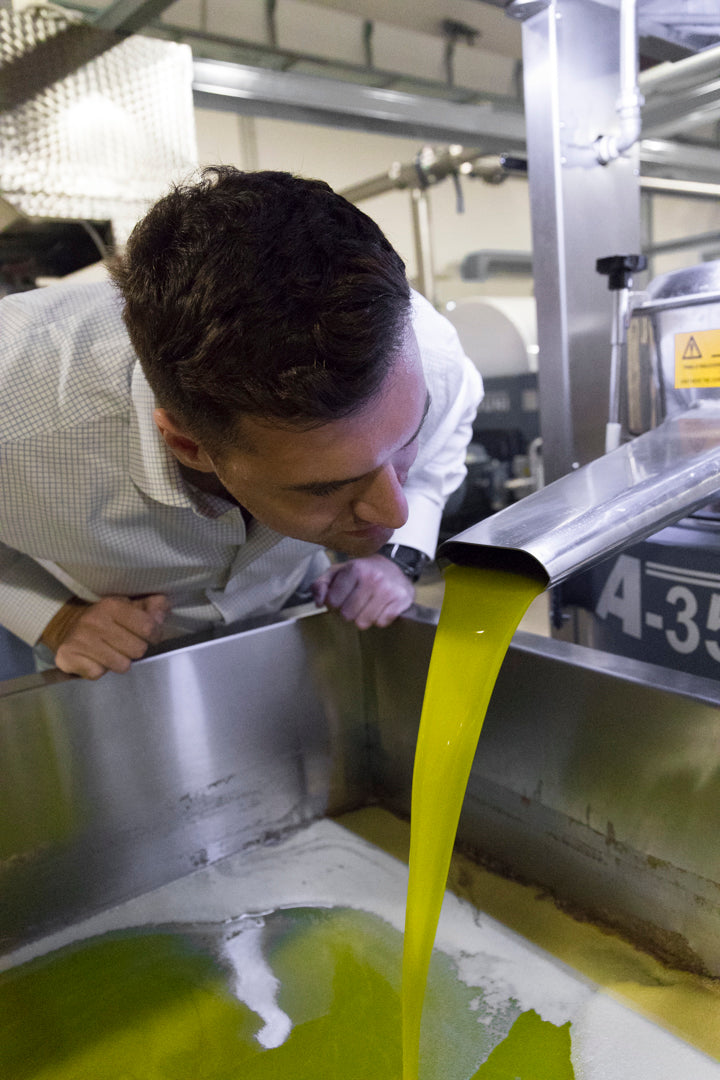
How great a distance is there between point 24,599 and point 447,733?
1.98 ft

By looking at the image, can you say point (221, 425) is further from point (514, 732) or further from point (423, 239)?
point (423, 239)

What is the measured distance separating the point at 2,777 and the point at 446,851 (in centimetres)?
45

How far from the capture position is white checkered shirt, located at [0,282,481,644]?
2.83ft

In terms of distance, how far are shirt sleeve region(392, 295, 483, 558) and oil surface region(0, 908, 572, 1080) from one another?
20.9 inches

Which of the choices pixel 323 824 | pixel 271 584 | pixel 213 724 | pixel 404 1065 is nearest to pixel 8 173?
pixel 271 584

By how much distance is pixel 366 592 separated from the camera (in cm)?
102

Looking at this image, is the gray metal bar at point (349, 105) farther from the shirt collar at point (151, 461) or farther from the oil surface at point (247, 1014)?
the oil surface at point (247, 1014)

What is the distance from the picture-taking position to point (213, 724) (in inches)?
37.5

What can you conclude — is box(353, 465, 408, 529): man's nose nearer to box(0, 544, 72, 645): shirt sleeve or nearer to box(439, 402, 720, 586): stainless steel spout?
box(439, 402, 720, 586): stainless steel spout

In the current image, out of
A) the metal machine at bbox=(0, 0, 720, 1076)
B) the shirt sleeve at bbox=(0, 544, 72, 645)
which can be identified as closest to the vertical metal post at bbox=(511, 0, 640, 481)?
the metal machine at bbox=(0, 0, 720, 1076)

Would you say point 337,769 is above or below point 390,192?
below

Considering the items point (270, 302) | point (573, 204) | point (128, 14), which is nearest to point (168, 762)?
point (270, 302)

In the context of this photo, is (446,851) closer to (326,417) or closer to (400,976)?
(400,976)

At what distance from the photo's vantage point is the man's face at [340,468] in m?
0.65
